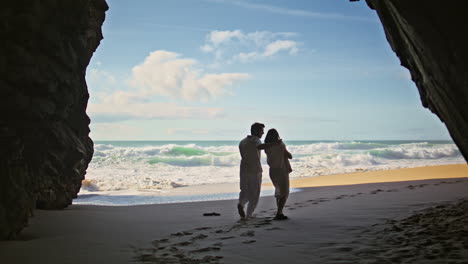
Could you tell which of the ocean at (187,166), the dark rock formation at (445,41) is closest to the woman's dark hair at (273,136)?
the dark rock formation at (445,41)

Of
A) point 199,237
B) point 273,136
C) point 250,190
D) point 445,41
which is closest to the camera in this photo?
point 445,41

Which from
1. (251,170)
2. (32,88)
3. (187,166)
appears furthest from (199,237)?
(187,166)

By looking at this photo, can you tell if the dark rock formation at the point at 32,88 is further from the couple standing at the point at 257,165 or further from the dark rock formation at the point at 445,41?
the dark rock formation at the point at 445,41

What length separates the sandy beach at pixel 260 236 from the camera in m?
4.70

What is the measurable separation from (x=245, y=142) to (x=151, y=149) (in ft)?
132

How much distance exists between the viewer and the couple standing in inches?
316

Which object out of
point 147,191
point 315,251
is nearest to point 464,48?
point 315,251

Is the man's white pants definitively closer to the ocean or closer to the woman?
the woman

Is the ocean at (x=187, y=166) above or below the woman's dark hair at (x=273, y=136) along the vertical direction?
below

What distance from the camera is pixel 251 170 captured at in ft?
28.4

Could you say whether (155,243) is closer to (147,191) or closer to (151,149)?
(147,191)

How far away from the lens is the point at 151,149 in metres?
47.8

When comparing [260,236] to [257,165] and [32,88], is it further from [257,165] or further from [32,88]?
[32,88]

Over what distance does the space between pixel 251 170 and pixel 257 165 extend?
0.52 ft
